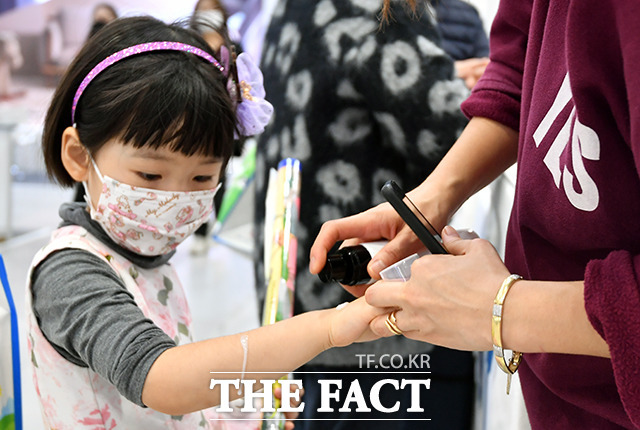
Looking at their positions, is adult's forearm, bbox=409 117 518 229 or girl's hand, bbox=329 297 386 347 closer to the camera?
girl's hand, bbox=329 297 386 347

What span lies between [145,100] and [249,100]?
0.17 m

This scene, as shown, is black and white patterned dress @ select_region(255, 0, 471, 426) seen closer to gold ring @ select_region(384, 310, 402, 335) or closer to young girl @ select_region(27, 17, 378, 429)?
young girl @ select_region(27, 17, 378, 429)

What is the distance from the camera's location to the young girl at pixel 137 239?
742mm

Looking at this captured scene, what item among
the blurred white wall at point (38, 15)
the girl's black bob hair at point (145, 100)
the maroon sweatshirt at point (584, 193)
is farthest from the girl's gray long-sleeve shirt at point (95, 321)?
the blurred white wall at point (38, 15)

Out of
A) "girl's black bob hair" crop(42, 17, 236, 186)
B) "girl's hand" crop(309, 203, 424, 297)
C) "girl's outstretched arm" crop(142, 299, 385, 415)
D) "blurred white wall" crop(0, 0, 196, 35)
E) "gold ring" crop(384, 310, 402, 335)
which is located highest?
"blurred white wall" crop(0, 0, 196, 35)

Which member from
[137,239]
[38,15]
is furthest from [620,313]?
[38,15]

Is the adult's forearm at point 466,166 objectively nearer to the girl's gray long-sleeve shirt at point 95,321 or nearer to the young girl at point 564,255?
the young girl at point 564,255

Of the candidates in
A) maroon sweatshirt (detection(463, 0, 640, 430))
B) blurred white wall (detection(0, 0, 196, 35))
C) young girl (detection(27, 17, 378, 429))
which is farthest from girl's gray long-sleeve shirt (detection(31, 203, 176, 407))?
blurred white wall (detection(0, 0, 196, 35))

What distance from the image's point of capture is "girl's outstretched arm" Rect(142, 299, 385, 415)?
74 cm

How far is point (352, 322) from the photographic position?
69 cm

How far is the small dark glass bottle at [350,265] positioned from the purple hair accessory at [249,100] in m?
0.34

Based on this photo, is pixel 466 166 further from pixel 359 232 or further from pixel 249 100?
pixel 249 100

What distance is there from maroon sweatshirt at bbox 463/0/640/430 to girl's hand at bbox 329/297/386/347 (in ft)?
0.53

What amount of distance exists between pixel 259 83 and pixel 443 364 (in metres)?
0.53
